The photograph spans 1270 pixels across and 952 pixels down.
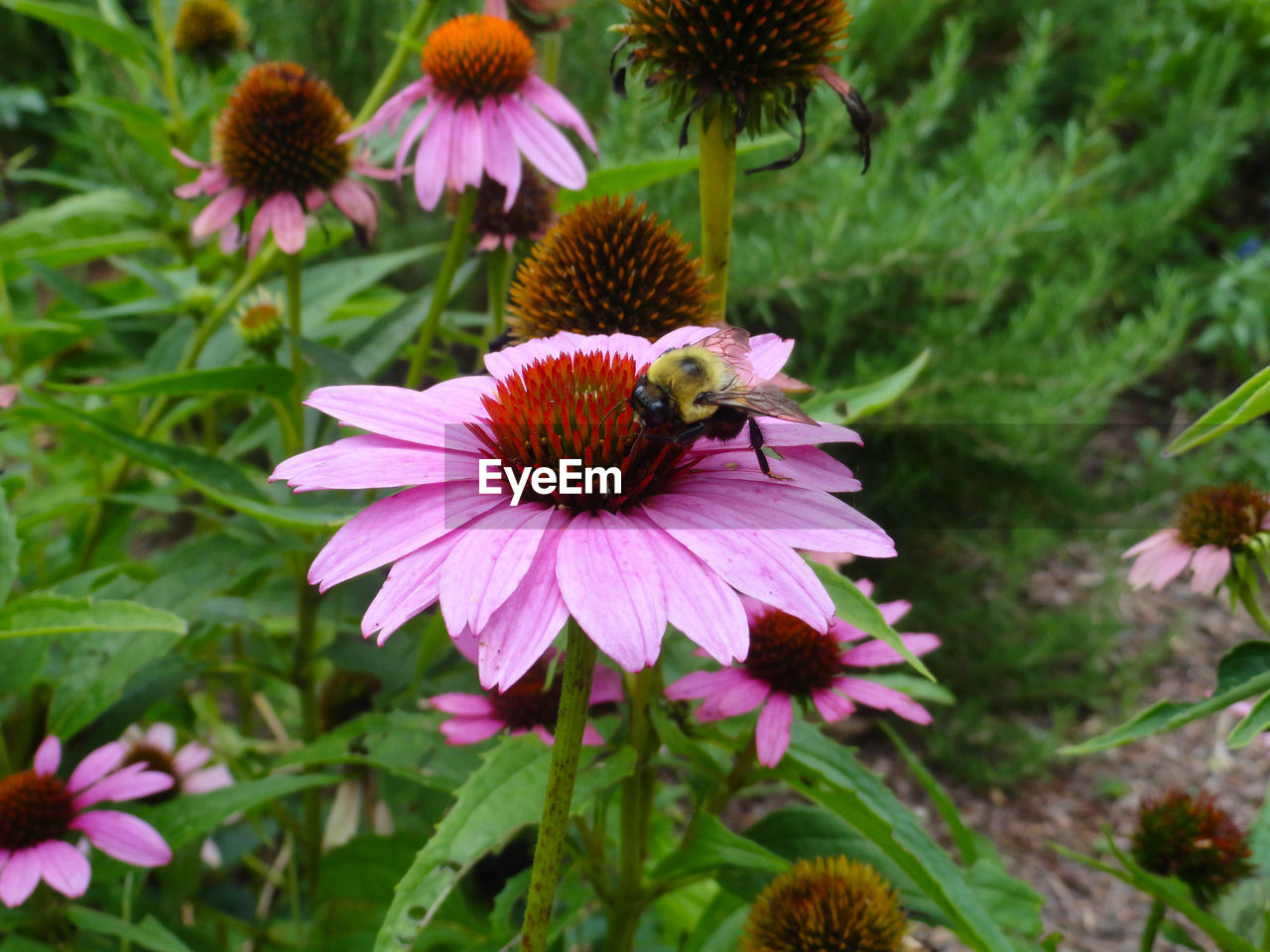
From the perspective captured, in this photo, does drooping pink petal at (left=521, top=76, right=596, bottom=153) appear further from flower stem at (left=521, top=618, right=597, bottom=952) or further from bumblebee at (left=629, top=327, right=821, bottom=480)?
flower stem at (left=521, top=618, right=597, bottom=952)

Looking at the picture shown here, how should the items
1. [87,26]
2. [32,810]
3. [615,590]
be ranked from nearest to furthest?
[615,590] → [32,810] → [87,26]

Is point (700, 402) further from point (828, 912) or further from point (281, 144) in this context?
point (281, 144)

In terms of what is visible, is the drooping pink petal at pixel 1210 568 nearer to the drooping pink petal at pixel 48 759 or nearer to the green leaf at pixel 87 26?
the drooping pink petal at pixel 48 759

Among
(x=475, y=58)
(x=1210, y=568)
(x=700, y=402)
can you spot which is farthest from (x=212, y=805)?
(x=1210, y=568)

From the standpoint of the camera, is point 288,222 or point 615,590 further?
point 288,222

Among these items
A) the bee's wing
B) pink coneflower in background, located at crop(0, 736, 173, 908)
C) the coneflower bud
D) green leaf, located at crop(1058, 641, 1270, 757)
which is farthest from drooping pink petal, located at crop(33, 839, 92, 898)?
the coneflower bud

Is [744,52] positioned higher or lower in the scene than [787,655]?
higher
